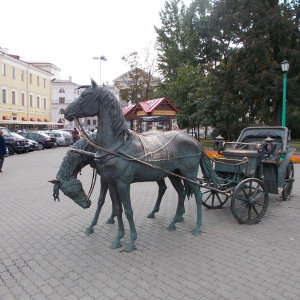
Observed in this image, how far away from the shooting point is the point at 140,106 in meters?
20.3

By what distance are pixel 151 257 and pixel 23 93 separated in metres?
47.8

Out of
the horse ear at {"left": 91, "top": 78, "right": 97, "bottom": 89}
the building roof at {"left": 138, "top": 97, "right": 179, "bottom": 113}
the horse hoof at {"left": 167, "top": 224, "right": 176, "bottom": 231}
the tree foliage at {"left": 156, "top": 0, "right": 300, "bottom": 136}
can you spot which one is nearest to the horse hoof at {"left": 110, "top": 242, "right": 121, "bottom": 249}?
the horse hoof at {"left": 167, "top": 224, "right": 176, "bottom": 231}

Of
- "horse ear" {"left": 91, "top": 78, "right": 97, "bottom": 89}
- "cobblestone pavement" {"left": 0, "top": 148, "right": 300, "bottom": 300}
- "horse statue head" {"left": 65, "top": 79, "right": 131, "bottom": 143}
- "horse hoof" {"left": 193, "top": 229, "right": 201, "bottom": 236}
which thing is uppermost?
"horse ear" {"left": 91, "top": 78, "right": 97, "bottom": 89}

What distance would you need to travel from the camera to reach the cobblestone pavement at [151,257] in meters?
3.23

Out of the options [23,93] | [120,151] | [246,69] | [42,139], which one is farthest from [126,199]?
[23,93]

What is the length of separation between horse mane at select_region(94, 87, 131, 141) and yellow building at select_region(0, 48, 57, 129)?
3551 cm


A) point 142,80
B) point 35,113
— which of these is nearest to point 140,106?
point 142,80

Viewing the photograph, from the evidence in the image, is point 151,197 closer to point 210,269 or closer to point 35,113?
point 210,269

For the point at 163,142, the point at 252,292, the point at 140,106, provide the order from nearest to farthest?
the point at 252,292
the point at 163,142
the point at 140,106

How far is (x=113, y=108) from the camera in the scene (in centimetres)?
413

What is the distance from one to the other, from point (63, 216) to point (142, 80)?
37472 millimetres

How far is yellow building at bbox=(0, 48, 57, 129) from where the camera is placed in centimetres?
4059

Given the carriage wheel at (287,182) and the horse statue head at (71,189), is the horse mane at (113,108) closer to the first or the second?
the horse statue head at (71,189)

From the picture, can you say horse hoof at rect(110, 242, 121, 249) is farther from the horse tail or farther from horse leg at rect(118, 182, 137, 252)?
the horse tail
